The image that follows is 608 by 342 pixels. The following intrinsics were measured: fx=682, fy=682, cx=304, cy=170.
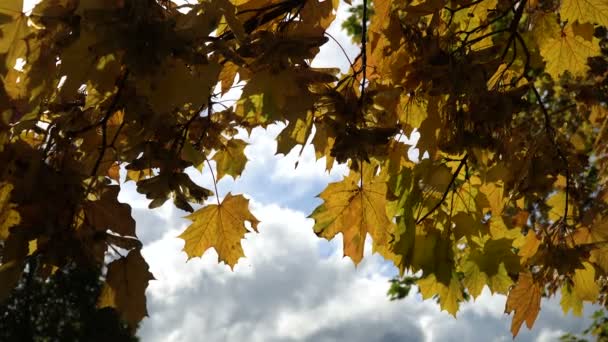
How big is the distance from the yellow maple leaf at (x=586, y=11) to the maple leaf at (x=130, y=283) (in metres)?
1.83

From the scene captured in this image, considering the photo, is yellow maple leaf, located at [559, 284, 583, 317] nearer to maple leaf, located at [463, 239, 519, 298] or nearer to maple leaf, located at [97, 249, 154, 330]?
maple leaf, located at [463, 239, 519, 298]

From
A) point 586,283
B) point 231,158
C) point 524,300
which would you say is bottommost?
point 524,300

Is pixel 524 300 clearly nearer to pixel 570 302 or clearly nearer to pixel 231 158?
pixel 570 302

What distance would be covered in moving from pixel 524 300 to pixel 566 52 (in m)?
1.11

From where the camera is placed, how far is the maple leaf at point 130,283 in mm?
1861

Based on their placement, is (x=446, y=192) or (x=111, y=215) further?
(x=446, y=192)

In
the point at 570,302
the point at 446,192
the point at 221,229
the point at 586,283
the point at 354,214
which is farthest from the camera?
the point at 570,302

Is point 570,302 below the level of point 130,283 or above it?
above

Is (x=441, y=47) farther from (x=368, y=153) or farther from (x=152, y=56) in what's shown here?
(x=152, y=56)

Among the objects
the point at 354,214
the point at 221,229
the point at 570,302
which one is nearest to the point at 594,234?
the point at 570,302

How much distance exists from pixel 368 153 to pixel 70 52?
87 centimetres

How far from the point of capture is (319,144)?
2332 mm

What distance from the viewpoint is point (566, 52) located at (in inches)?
115

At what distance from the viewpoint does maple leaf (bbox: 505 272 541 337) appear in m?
2.50
